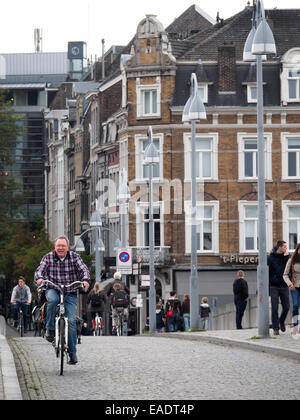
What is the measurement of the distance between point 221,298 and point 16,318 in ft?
86.8

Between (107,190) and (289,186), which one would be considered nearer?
(289,186)

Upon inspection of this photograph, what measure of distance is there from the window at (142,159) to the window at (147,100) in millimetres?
1253

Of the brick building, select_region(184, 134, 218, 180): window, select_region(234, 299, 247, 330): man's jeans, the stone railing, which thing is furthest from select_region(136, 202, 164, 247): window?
select_region(234, 299, 247, 330): man's jeans

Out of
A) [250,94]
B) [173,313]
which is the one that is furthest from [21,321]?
[250,94]

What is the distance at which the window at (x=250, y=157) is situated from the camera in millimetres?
63281

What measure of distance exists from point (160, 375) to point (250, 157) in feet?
159

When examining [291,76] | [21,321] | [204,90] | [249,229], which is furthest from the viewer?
[204,90]

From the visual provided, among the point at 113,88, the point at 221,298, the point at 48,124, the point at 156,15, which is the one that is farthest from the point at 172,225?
the point at 48,124

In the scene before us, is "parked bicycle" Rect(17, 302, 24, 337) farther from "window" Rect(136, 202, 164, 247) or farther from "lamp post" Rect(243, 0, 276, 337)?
"window" Rect(136, 202, 164, 247)

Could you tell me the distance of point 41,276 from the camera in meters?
16.5

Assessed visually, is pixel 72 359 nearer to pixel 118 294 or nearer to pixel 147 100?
pixel 118 294

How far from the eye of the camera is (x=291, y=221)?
2494 inches

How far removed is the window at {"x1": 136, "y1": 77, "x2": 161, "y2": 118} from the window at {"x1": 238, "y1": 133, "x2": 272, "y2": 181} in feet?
15.7

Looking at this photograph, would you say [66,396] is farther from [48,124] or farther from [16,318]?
[48,124]
